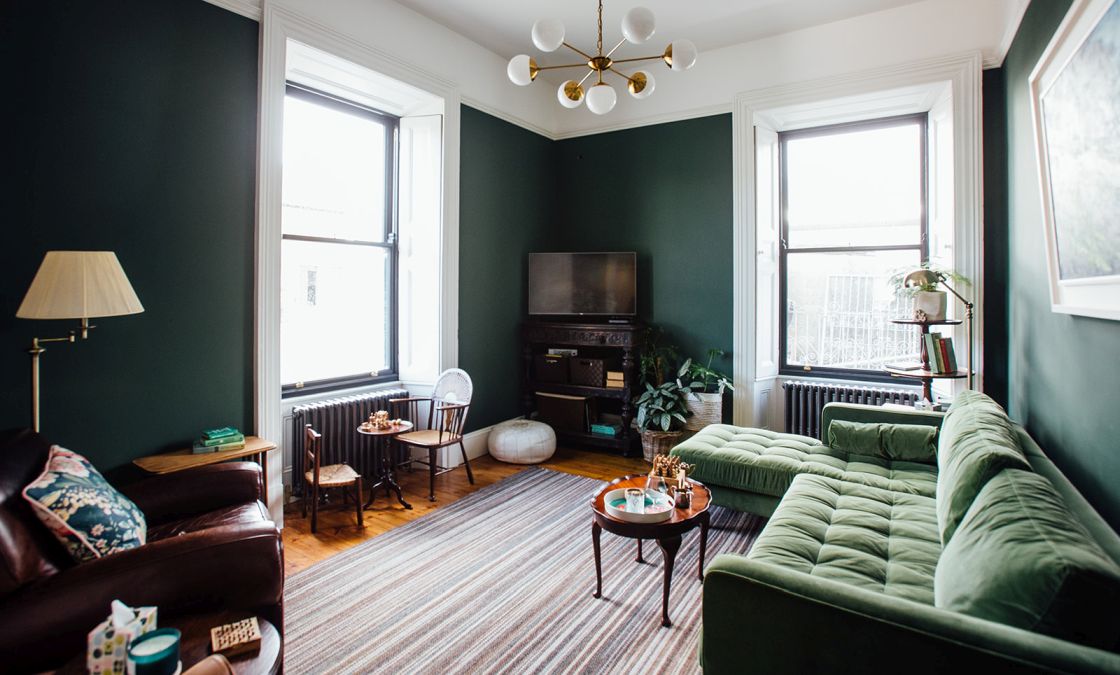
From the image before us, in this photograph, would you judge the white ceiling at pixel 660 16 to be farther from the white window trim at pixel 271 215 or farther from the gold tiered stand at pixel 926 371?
the gold tiered stand at pixel 926 371

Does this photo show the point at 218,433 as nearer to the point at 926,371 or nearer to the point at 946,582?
the point at 946,582

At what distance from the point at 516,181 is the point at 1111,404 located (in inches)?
179

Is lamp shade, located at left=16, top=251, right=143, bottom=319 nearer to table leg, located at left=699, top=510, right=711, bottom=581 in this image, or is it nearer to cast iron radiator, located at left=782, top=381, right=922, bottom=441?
table leg, located at left=699, top=510, right=711, bottom=581

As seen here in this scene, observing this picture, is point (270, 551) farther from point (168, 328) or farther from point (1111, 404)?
point (1111, 404)

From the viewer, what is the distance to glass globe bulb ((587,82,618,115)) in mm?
3182

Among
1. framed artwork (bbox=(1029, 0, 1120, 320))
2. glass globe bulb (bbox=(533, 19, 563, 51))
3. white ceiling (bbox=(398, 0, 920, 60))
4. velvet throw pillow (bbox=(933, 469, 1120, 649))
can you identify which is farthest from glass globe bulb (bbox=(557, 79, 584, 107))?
velvet throw pillow (bbox=(933, 469, 1120, 649))

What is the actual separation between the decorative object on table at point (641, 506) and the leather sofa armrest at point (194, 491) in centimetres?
165

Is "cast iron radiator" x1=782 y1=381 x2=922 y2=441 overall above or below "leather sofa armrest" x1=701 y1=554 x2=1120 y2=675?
above

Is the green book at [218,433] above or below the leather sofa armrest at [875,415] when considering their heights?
below

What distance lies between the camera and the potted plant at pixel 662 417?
4.76 meters

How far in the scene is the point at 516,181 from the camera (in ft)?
18.0

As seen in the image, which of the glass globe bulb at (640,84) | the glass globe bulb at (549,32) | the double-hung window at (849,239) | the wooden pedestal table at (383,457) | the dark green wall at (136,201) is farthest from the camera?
the double-hung window at (849,239)

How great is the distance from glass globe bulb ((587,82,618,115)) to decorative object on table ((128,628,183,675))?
2905 millimetres

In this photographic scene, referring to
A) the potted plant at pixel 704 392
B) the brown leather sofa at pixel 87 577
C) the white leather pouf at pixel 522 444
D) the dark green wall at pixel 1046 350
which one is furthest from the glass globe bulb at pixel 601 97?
the white leather pouf at pixel 522 444
